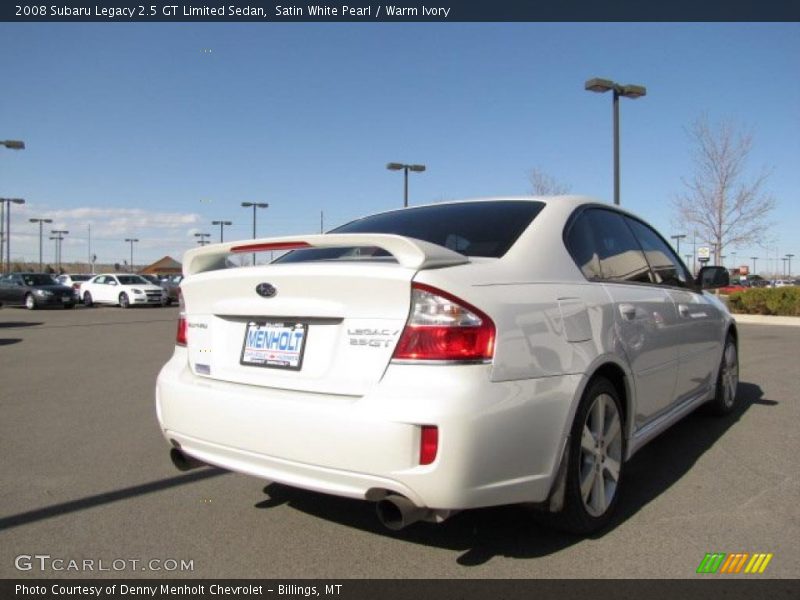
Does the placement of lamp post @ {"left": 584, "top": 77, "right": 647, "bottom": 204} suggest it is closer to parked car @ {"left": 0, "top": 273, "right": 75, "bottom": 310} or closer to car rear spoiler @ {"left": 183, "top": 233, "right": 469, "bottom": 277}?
car rear spoiler @ {"left": 183, "top": 233, "right": 469, "bottom": 277}

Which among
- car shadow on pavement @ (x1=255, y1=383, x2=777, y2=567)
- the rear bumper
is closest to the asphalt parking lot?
car shadow on pavement @ (x1=255, y1=383, x2=777, y2=567)

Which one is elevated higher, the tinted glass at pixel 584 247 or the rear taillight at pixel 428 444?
the tinted glass at pixel 584 247

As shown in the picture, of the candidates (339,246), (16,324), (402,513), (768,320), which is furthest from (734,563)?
(768,320)

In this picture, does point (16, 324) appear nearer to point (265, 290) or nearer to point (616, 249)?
point (265, 290)

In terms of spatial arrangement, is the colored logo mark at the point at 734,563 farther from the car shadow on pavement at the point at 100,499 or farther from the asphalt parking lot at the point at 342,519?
the car shadow on pavement at the point at 100,499

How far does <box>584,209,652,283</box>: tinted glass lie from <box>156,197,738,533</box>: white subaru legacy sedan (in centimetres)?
4

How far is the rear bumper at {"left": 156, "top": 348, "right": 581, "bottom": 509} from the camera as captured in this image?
235 centimetres

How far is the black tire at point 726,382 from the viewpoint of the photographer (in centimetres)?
522

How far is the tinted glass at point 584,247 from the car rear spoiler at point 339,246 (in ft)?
2.68

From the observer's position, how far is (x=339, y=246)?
2.79 m

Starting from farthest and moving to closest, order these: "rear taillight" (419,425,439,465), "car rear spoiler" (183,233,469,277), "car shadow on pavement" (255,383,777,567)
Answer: "car shadow on pavement" (255,383,777,567)
"car rear spoiler" (183,233,469,277)
"rear taillight" (419,425,439,465)

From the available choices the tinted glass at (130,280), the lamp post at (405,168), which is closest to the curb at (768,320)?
the lamp post at (405,168)

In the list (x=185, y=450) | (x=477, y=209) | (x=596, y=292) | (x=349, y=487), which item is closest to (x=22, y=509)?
(x=185, y=450)
